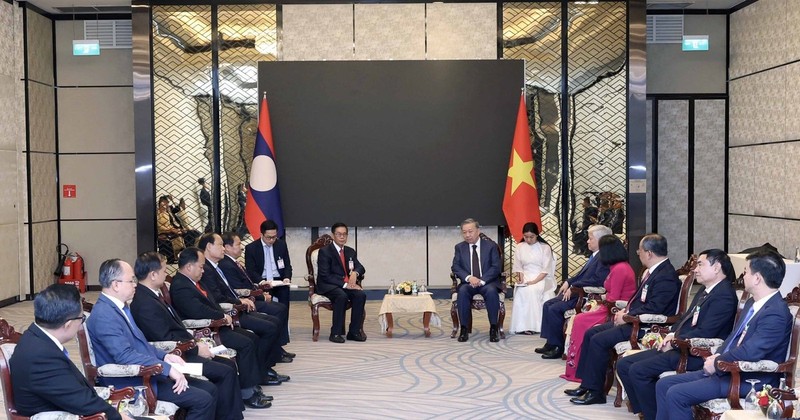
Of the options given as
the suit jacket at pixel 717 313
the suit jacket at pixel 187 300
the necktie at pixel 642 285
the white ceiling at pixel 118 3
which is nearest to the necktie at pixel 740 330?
the suit jacket at pixel 717 313

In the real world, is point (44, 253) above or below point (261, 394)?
above

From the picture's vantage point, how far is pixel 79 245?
1259cm

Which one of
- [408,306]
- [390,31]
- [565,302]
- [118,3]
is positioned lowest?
[408,306]

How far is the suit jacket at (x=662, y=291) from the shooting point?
621 cm

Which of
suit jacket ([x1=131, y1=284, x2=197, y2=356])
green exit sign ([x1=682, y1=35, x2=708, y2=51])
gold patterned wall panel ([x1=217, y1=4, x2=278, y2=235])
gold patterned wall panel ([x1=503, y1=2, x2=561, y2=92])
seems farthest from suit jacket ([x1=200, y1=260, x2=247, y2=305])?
green exit sign ([x1=682, y1=35, x2=708, y2=51])

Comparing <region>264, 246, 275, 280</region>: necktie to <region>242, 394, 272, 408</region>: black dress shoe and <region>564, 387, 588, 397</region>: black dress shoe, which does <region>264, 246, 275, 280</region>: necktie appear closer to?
<region>242, 394, 272, 408</region>: black dress shoe

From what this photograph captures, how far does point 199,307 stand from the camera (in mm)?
6199

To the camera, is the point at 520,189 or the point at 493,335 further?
the point at 520,189

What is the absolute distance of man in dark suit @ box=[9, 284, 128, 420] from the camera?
3686 millimetres

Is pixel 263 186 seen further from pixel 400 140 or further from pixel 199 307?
pixel 199 307

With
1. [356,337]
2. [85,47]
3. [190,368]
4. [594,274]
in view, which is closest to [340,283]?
[356,337]

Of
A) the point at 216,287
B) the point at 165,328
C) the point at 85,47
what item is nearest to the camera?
the point at 165,328

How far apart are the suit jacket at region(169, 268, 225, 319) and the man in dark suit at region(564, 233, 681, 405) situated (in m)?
2.64

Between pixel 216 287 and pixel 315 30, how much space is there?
4978mm
